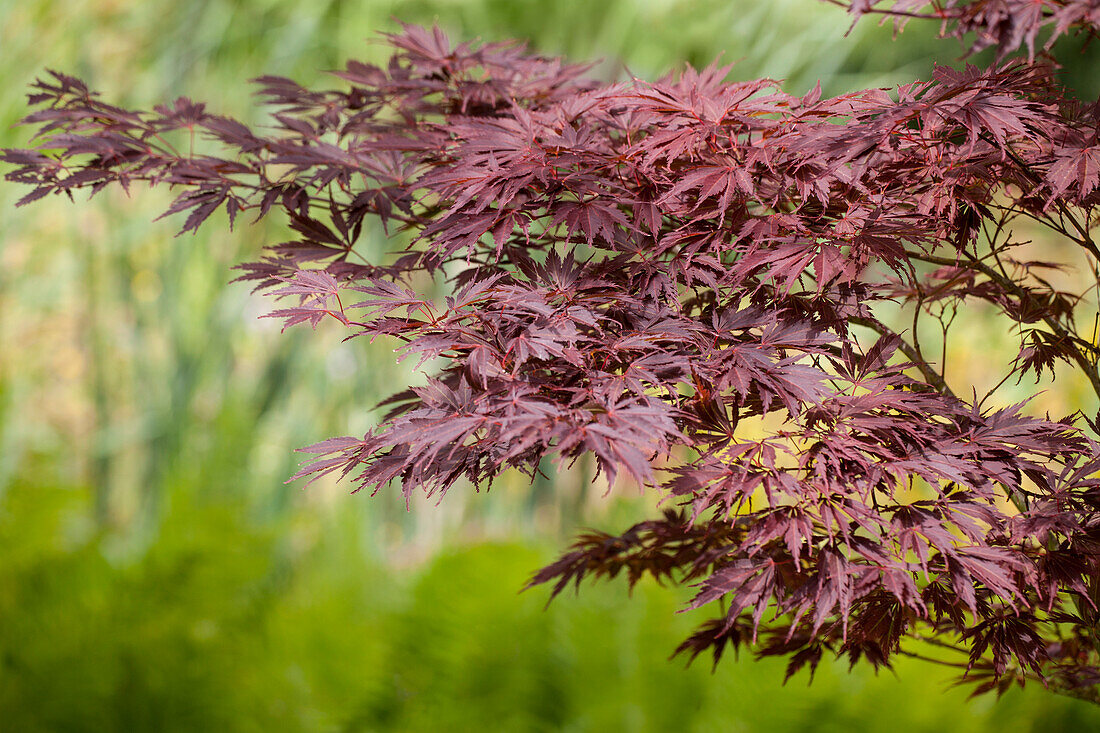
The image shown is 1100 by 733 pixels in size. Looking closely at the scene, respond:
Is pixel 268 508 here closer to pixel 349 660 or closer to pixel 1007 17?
pixel 349 660

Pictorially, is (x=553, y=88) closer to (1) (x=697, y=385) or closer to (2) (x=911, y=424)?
(1) (x=697, y=385)

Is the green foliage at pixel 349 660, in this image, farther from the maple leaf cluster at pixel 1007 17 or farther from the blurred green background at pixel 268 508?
the maple leaf cluster at pixel 1007 17

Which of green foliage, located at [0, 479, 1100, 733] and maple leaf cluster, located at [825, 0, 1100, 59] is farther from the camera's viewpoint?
green foliage, located at [0, 479, 1100, 733]

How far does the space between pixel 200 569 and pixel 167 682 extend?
222 mm

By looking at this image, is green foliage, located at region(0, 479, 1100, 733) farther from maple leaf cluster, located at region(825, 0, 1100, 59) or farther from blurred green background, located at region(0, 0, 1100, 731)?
maple leaf cluster, located at region(825, 0, 1100, 59)

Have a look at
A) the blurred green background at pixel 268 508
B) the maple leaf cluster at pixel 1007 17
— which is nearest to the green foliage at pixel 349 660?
the blurred green background at pixel 268 508

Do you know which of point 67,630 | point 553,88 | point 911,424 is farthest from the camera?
point 67,630

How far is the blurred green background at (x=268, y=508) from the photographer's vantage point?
1.77 meters

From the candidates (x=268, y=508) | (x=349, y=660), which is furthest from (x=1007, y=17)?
(x=268, y=508)

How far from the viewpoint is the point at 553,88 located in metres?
1.08

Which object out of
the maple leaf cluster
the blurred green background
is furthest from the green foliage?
the maple leaf cluster

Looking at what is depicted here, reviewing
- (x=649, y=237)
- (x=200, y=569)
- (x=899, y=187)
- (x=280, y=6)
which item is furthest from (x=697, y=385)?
(x=280, y=6)

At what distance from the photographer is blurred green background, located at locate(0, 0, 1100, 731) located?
1.77m

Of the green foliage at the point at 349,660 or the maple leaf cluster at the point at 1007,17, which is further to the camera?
the green foliage at the point at 349,660
